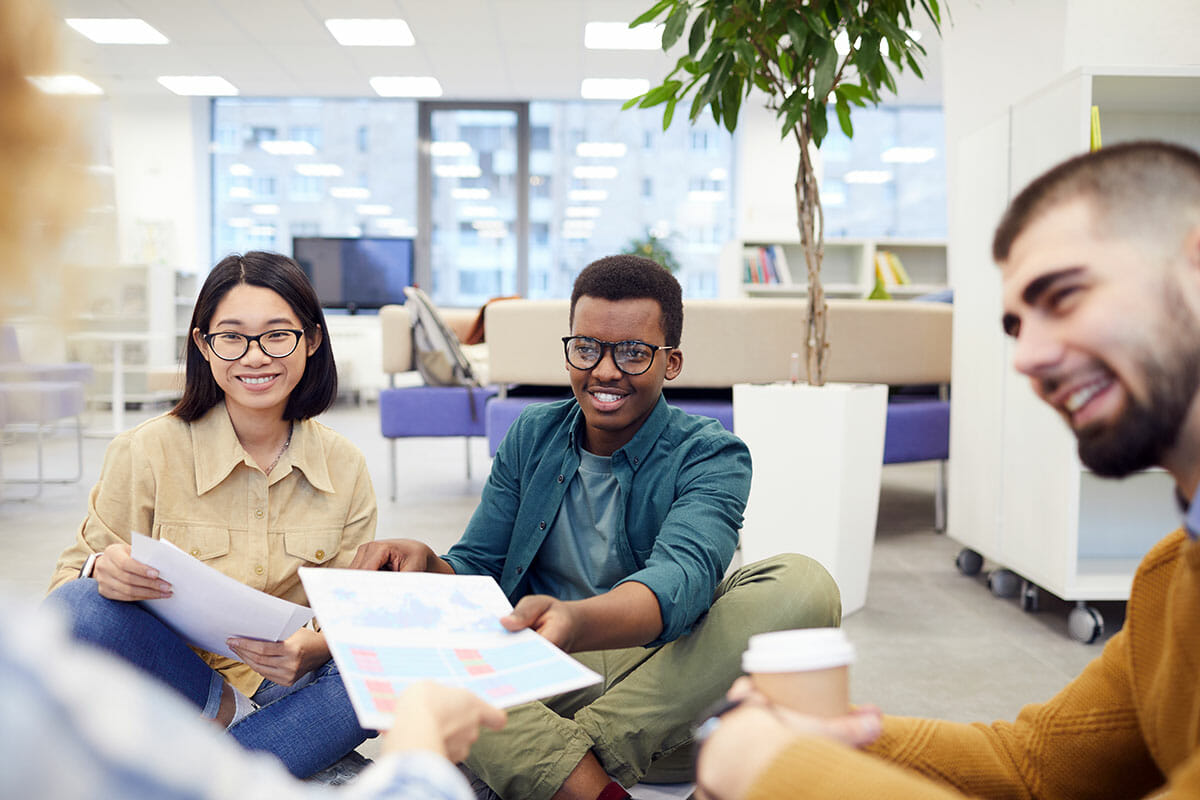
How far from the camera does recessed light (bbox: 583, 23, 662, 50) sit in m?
A: 6.76

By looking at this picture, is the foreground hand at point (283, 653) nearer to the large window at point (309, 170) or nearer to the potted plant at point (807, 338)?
the potted plant at point (807, 338)

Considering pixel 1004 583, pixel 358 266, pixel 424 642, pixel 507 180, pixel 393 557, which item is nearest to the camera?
pixel 424 642

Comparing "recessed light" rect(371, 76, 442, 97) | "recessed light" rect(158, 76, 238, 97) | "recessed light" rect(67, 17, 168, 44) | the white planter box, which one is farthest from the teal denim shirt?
"recessed light" rect(158, 76, 238, 97)

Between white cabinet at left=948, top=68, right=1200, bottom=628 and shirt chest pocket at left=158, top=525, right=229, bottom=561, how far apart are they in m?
1.87

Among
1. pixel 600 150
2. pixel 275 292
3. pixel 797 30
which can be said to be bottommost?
pixel 275 292

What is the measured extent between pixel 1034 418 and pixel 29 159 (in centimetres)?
243

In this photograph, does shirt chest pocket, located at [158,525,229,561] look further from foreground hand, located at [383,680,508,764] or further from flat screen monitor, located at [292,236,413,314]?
flat screen monitor, located at [292,236,413,314]

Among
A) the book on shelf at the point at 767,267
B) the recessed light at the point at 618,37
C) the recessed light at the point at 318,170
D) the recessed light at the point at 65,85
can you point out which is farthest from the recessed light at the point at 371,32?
the recessed light at the point at 65,85

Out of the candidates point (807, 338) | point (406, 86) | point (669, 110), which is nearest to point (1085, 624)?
point (807, 338)

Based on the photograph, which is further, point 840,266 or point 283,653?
point 840,266

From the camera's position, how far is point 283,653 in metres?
1.13

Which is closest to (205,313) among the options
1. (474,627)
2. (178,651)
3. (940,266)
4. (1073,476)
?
(178,651)

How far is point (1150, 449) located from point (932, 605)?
204 centimetres

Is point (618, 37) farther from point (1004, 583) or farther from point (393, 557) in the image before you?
point (393, 557)
